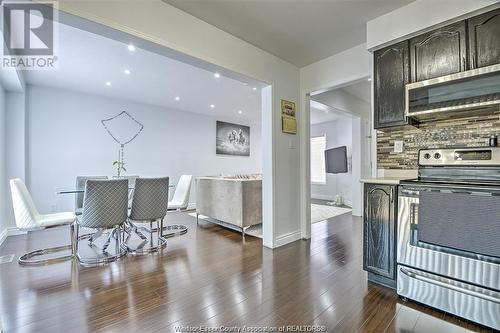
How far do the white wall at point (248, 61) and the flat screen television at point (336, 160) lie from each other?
13.3 feet

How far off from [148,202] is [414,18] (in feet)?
11.8

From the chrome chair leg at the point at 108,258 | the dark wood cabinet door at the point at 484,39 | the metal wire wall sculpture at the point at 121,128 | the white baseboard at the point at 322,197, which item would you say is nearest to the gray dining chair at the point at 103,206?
the chrome chair leg at the point at 108,258

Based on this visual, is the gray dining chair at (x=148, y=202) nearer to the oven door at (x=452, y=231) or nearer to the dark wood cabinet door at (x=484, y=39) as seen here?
Result: the oven door at (x=452, y=231)

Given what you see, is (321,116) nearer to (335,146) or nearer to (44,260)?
(335,146)

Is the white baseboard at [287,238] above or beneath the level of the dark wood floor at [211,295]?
above

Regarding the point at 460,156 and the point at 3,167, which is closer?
the point at 460,156

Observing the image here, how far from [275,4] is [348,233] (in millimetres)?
3444

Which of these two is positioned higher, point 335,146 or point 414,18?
point 414,18

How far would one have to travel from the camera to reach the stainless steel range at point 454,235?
1539mm

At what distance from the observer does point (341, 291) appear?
208 cm

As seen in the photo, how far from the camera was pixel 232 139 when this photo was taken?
7715 mm

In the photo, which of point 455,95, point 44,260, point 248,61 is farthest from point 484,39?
point 44,260

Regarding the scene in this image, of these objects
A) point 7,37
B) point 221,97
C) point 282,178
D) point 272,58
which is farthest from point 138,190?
point 221,97

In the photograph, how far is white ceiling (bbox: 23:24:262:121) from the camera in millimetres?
3066
